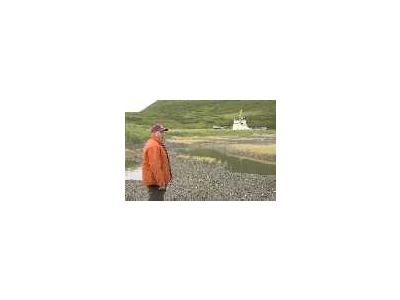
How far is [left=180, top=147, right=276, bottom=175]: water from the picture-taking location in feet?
26.2

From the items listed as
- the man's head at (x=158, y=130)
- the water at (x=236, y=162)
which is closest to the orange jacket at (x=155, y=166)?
the man's head at (x=158, y=130)

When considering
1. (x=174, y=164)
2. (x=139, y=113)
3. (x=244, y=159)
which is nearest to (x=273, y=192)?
(x=244, y=159)

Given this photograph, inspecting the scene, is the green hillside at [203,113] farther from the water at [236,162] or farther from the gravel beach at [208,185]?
the gravel beach at [208,185]

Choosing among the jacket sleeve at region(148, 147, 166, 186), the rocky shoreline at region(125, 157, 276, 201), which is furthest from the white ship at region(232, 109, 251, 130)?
the jacket sleeve at region(148, 147, 166, 186)

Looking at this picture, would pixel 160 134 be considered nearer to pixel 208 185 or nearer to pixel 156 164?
pixel 156 164

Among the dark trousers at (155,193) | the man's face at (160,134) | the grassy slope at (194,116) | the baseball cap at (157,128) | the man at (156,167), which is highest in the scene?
the grassy slope at (194,116)

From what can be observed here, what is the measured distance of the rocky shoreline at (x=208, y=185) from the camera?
26.0ft

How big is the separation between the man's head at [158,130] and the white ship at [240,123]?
66 cm

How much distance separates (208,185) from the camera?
26.2 ft

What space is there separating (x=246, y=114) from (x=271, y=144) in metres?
0.37

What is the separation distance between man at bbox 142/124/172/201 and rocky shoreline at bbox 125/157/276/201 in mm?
55

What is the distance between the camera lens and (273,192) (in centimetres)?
791

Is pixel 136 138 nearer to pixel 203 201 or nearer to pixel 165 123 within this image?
pixel 165 123

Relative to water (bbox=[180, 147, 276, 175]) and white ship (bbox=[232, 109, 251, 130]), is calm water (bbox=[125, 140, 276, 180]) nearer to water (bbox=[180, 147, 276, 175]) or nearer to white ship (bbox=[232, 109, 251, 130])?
water (bbox=[180, 147, 276, 175])
